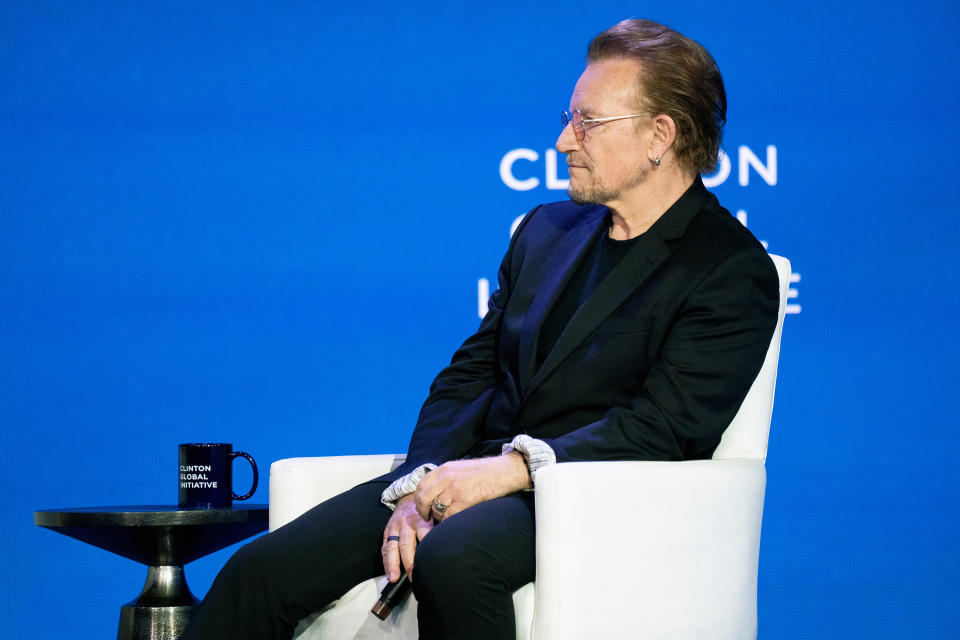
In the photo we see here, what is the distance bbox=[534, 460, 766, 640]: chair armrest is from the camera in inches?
61.2

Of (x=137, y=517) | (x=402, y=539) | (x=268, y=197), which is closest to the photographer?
(x=402, y=539)

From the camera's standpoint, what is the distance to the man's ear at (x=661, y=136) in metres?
2.01

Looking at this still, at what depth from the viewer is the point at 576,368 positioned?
74.9 inches

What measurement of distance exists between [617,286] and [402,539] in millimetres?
579

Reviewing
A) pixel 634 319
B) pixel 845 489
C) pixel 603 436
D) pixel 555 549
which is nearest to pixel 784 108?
pixel 845 489

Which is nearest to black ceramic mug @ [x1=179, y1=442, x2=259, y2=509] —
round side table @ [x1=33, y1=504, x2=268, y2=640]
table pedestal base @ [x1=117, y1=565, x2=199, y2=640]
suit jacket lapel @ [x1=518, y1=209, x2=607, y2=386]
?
round side table @ [x1=33, y1=504, x2=268, y2=640]

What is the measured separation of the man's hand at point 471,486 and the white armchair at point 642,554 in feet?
0.49

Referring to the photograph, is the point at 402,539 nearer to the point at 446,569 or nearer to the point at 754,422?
the point at 446,569

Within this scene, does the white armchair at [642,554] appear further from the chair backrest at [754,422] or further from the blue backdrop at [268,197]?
the blue backdrop at [268,197]

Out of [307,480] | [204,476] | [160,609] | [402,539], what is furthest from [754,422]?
[160,609]

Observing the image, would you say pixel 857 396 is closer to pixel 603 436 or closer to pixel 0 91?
pixel 603 436

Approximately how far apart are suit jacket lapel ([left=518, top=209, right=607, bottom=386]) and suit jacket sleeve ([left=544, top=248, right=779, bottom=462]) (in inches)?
7.3

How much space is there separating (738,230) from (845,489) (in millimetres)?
1147

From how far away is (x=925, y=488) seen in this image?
9.15 feet
